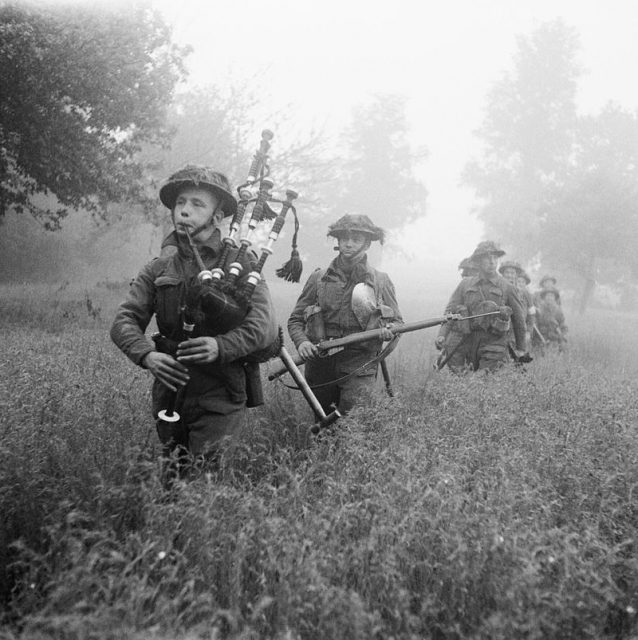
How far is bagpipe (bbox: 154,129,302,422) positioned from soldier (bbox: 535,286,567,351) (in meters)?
9.12

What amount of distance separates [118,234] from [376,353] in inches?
810

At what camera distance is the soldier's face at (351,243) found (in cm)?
532

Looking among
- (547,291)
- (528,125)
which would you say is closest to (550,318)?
(547,291)

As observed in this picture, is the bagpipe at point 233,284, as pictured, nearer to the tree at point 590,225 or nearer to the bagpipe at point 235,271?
the bagpipe at point 235,271

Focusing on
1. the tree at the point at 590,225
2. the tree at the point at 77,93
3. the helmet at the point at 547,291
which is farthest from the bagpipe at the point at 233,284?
the tree at the point at 590,225

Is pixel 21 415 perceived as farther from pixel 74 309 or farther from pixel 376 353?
pixel 74 309

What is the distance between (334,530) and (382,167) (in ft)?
125

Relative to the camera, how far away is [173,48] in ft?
41.9

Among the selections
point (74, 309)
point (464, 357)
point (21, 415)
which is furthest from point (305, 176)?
point (21, 415)

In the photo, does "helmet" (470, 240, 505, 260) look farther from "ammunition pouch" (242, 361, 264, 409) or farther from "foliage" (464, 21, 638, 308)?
"foliage" (464, 21, 638, 308)

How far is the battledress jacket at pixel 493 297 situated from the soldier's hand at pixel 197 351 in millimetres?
4589

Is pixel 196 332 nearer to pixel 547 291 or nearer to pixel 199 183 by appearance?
pixel 199 183

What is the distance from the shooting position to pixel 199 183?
132 inches

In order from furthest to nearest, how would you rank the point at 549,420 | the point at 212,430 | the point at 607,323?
1. the point at 607,323
2. the point at 549,420
3. the point at 212,430
